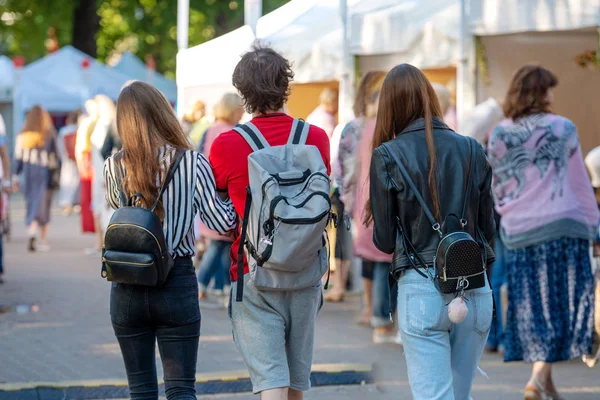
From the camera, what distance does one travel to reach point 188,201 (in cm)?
428

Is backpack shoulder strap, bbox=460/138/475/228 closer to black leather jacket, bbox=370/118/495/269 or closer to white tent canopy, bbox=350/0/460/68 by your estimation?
black leather jacket, bbox=370/118/495/269

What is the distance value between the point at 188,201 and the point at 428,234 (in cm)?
98

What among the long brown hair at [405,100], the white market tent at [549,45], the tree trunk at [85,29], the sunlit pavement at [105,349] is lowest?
the sunlit pavement at [105,349]

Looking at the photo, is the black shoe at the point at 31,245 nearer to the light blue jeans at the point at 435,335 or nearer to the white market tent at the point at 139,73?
the light blue jeans at the point at 435,335

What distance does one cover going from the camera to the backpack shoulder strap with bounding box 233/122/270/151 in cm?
411

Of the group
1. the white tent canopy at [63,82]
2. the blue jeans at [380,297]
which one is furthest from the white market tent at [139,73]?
the blue jeans at [380,297]

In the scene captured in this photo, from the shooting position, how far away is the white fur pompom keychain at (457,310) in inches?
150

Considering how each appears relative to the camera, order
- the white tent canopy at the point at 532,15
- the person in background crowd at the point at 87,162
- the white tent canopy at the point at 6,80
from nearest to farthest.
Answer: the white tent canopy at the point at 532,15 < the person in background crowd at the point at 87,162 < the white tent canopy at the point at 6,80

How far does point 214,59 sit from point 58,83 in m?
17.8

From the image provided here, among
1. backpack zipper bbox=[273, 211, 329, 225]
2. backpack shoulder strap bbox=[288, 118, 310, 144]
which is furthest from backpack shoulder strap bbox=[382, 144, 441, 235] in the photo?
backpack shoulder strap bbox=[288, 118, 310, 144]

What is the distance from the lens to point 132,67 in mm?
30625

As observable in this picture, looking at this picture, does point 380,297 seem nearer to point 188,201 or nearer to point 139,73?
point 188,201

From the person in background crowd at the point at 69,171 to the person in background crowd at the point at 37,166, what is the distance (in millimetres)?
6674

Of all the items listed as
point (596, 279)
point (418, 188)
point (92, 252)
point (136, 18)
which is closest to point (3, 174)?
point (92, 252)
